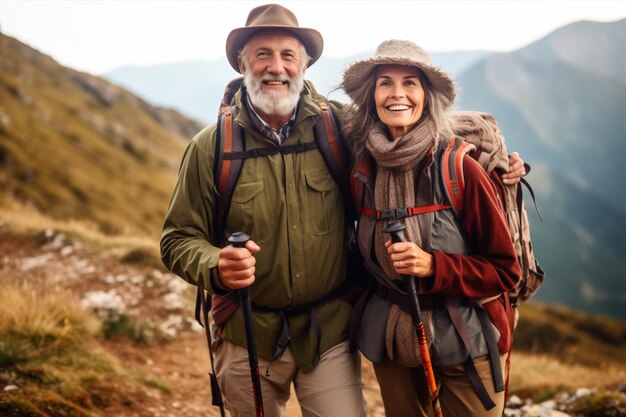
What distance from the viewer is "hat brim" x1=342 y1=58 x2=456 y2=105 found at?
139 inches

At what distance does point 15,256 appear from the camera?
37.4 feet

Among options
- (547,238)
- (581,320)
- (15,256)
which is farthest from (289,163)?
(547,238)

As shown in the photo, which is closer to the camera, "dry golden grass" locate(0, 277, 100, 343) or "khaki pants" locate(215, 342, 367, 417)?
"khaki pants" locate(215, 342, 367, 417)

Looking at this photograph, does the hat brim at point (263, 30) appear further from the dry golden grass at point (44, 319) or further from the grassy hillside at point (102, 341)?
the dry golden grass at point (44, 319)

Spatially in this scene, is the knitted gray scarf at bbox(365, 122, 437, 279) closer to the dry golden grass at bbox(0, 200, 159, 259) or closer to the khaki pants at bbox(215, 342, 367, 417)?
the khaki pants at bbox(215, 342, 367, 417)

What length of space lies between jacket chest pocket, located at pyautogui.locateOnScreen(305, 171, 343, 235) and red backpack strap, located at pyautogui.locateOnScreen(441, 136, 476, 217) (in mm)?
937

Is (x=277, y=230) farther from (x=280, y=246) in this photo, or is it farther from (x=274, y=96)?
(x=274, y=96)

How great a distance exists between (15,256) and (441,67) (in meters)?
11.3

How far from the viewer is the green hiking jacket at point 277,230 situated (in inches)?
146

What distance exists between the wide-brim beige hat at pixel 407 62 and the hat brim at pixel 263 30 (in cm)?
61

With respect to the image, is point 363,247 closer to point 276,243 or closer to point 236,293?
point 276,243

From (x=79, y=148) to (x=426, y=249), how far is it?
46.5 m

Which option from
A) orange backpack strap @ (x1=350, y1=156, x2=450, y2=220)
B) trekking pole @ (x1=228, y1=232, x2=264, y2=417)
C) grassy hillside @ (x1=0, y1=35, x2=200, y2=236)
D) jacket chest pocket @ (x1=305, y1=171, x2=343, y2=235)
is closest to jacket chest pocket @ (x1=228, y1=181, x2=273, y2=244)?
jacket chest pocket @ (x1=305, y1=171, x2=343, y2=235)

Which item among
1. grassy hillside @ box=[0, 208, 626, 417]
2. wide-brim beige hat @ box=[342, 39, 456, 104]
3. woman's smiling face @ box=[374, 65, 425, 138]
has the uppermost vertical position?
wide-brim beige hat @ box=[342, 39, 456, 104]
